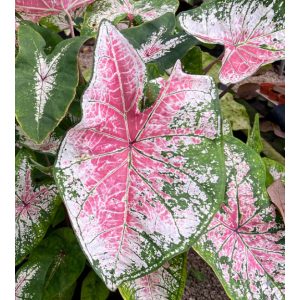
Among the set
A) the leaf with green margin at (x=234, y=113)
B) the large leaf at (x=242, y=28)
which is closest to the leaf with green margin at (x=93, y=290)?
the large leaf at (x=242, y=28)

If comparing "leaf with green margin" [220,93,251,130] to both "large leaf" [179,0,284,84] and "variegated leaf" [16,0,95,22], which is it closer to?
"large leaf" [179,0,284,84]

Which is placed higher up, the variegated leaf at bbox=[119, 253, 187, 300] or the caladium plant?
the caladium plant

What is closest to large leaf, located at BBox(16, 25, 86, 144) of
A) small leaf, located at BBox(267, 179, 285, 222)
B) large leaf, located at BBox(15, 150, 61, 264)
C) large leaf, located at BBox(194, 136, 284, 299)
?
large leaf, located at BBox(15, 150, 61, 264)

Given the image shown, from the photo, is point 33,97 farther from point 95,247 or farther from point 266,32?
point 266,32

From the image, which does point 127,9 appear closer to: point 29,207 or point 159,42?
point 159,42

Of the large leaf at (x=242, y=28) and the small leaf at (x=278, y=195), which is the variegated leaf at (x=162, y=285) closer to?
the small leaf at (x=278, y=195)

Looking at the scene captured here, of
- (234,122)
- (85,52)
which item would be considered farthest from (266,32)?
(85,52)

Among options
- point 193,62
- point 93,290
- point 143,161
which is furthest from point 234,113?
point 143,161
